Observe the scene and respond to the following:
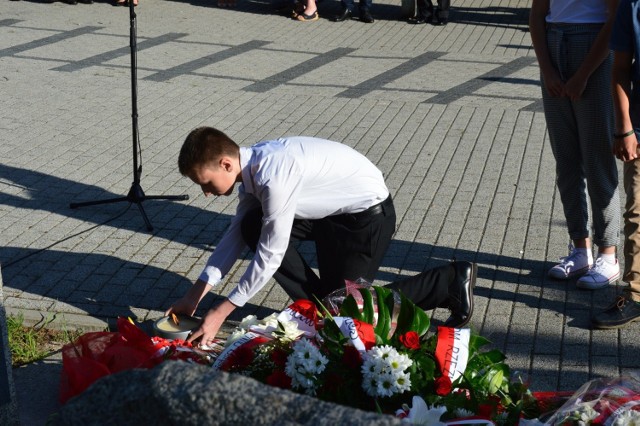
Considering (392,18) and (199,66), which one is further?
(392,18)

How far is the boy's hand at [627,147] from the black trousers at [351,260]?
38.8 inches

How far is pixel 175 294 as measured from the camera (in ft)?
18.0

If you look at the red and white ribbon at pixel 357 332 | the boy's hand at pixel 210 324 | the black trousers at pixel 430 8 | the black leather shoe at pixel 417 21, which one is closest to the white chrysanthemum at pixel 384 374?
the red and white ribbon at pixel 357 332

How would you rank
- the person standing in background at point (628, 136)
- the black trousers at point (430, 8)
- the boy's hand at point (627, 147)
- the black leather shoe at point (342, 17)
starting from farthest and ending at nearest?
1. the black leather shoe at point (342, 17)
2. the black trousers at point (430, 8)
3. the boy's hand at point (627, 147)
4. the person standing in background at point (628, 136)

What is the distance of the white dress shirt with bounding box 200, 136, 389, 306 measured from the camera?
4.39 metres

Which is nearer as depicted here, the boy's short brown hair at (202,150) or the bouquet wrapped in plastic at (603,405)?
the bouquet wrapped in plastic at (603,405)

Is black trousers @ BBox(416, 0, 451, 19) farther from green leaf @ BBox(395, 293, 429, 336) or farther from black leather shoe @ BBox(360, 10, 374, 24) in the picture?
green leaf @ BBox(395, 293, 429, 336)

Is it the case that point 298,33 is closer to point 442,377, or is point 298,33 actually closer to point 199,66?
point 199,66

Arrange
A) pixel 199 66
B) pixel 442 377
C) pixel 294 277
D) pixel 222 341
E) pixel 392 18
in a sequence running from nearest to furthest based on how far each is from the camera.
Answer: pixel 442 377, pixel 222 341, pixel 294 277, pixel 199 66, pixel 392 18

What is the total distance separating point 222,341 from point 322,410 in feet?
8.32

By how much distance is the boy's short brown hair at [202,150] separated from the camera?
4266 millimetres

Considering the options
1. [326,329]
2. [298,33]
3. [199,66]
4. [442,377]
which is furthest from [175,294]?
[298,33]

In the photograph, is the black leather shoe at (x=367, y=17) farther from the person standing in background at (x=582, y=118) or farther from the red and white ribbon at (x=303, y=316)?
the red and white ribbon at (x=303, y=316)

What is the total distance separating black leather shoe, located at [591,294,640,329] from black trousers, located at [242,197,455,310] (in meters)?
0.75
